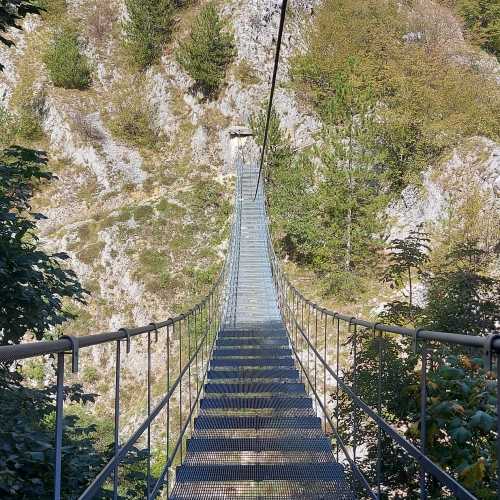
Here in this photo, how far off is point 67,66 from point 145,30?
3.34 metres

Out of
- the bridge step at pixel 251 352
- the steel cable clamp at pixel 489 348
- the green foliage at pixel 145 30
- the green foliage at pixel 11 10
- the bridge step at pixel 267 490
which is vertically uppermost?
the green foliage at pixel 145 30

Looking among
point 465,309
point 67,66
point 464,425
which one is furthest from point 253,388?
point 67,66

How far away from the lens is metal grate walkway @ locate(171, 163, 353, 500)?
279 cm

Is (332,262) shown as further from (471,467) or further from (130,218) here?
(471,467)

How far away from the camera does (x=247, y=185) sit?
16.8m

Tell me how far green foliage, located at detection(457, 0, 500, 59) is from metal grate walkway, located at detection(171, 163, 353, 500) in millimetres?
19761

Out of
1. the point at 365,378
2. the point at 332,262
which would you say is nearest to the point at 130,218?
the point at 332,262

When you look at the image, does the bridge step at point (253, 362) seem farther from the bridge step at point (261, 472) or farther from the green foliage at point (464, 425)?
the green foliage at point (464, 425)

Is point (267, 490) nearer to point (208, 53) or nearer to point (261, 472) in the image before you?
point (261, 472)

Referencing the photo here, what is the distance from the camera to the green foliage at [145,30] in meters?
21.7

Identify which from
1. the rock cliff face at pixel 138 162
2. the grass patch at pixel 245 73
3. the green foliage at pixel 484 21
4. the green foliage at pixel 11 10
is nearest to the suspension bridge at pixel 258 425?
the green foliage at pixel 11 10

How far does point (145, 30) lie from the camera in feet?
71.6

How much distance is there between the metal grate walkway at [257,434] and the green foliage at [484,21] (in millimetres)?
19761

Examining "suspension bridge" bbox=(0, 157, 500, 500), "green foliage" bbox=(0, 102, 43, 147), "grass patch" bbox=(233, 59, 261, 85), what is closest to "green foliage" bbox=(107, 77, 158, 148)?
"green foliage" bbox=(0, 102, 43, 147)
